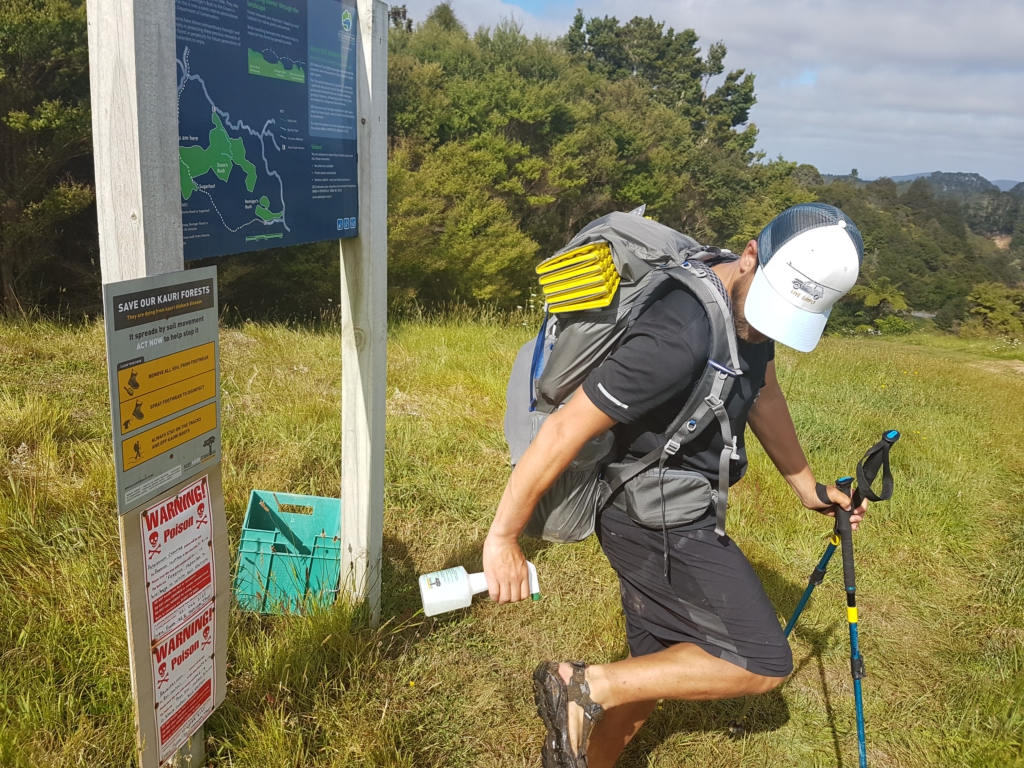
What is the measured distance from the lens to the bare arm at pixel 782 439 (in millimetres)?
2695

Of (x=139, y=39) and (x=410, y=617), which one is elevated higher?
(x=139, y=39)

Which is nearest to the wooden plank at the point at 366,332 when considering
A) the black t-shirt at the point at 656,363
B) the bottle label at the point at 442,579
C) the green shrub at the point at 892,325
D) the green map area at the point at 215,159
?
the green map area at the point at 215,159

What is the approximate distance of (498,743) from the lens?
267cm

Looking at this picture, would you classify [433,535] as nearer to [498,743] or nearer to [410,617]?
[410,617]

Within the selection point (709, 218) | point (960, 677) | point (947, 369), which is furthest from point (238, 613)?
point (709, 218)

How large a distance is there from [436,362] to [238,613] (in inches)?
164

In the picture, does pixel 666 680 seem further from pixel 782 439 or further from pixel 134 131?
pixel 134 131

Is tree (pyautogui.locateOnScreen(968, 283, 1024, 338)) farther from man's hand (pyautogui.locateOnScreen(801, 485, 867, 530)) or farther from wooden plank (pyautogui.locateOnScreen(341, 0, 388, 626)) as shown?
wooden plank (pyautogui.locateOnScreen(341, 0, 388, 626))

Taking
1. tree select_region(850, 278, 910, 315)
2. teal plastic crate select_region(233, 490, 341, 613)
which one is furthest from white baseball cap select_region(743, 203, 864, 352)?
tree select_region(850, 278, 910, 315)

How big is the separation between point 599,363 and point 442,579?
2.48 feet

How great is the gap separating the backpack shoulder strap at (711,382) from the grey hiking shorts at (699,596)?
0.53 ft

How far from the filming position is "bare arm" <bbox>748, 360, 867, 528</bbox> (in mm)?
2695

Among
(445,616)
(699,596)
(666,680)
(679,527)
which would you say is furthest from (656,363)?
(445,616)

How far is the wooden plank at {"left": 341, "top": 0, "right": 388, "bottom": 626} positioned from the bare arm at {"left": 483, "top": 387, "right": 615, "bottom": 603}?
0.94m
